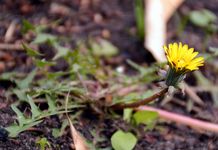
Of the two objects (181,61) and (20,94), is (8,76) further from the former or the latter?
(181,61)

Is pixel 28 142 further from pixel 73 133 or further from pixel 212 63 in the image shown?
pixel 212 63

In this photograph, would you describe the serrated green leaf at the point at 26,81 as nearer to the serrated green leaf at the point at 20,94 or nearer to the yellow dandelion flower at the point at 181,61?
the serrated green leaf at the point at 20,94

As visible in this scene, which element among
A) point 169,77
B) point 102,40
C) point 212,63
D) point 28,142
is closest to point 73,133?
point 28,142

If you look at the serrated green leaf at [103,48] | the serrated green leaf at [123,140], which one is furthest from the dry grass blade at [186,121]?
the serrated green leaf at [103,48]

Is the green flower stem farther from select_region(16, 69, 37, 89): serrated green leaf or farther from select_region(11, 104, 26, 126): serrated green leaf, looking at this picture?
select_region(16, 69, 37, 89): serrated green leaf

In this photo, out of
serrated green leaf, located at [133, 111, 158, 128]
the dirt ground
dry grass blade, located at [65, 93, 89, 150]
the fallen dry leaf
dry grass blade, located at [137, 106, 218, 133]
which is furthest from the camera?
the fallen dry leaf

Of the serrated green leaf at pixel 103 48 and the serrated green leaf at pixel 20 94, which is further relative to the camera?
the serrated green leaf at pixel 103 48

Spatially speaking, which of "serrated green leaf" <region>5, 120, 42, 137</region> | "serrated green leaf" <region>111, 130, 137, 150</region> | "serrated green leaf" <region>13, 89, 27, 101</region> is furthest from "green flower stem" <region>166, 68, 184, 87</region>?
"serrated green leaf" <region>13, 89, 27, 101</region>

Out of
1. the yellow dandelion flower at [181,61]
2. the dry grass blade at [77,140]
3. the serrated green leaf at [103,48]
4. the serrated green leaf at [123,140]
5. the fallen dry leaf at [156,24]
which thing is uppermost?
the yellow dandelion flower at [181,61]
